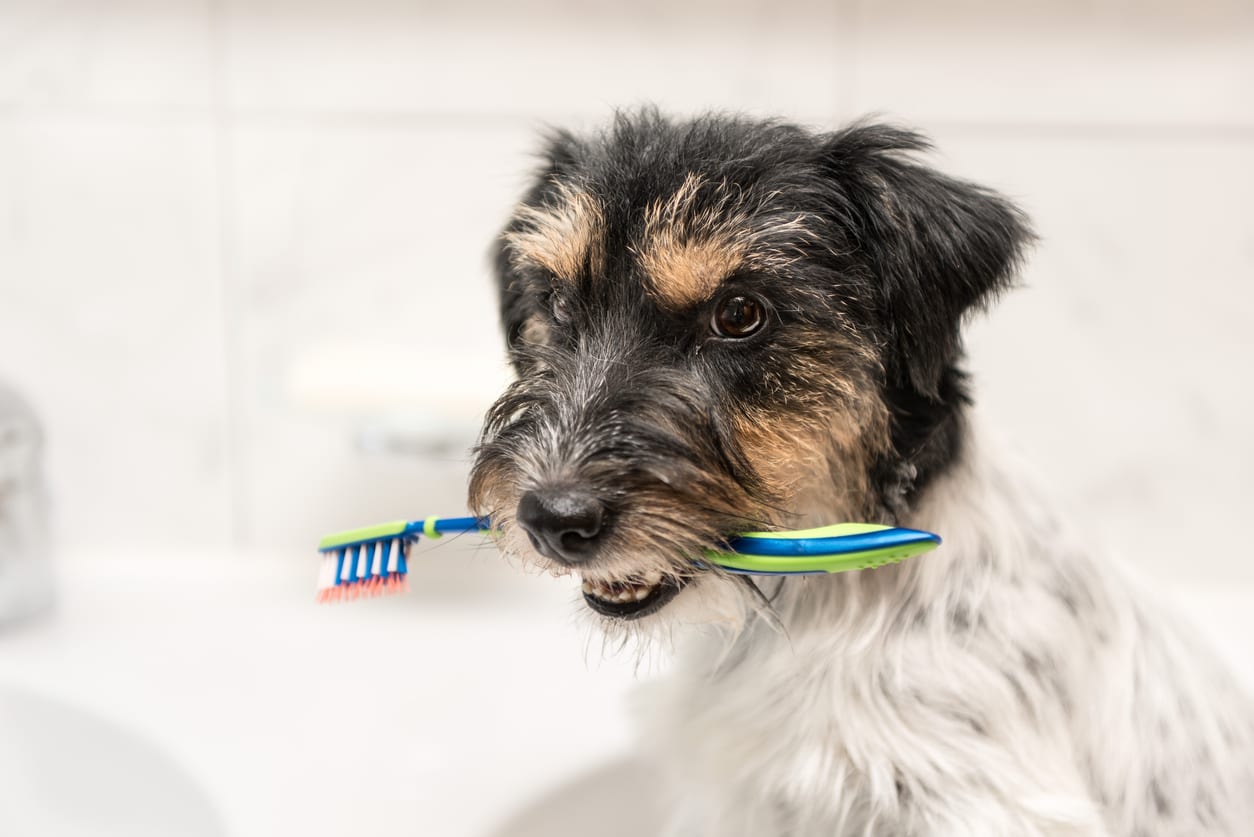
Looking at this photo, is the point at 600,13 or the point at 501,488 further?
the point at 600,13

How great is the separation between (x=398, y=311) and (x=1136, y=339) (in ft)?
5.70

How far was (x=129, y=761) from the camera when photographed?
6.77ft

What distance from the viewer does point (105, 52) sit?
91.1 inches

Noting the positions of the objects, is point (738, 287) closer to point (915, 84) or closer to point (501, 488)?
point (501, 488)

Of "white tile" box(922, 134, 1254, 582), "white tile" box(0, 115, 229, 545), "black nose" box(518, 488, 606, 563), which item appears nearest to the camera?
"black nose" box(518, 488, 606, 563)

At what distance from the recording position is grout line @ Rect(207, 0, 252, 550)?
231 cm

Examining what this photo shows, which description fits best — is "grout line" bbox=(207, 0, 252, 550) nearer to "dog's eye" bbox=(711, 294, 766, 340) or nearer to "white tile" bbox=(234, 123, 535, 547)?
"white tile" bbox=(234, 123, 535, 547)

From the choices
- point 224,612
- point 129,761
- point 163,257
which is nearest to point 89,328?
point 163,257

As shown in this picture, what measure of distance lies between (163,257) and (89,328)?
28cm

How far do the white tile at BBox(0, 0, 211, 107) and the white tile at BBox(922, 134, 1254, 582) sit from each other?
1.71 meters

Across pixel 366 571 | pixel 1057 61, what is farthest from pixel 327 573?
pixel 1057 61

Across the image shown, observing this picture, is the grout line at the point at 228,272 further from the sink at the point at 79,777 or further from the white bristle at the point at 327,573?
the white bristle at the point at 327,573

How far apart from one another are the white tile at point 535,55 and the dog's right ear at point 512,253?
57cm

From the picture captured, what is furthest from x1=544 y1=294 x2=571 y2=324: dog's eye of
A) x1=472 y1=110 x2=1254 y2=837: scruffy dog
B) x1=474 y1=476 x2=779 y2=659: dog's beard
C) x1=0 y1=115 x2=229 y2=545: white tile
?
x1=0 y1=115 x2=229 y2=545: white tile
